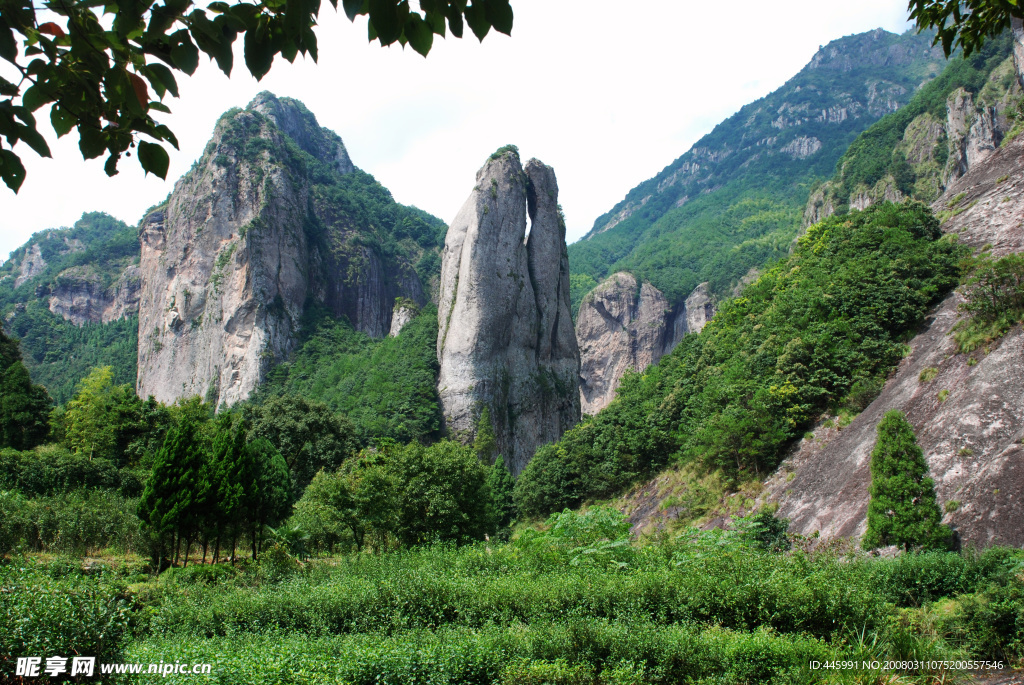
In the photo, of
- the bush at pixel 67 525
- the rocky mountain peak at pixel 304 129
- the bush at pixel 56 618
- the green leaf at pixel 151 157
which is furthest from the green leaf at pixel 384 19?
the rocky mountain peak at pixel 304 129

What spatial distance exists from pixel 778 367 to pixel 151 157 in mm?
28610

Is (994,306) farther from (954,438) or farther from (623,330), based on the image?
(623,330)

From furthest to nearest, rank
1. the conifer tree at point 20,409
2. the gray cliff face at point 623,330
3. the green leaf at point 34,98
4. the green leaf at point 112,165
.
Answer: the gray cliff face at point 623,330
the conifer tree at point 20,409
the green leaf at point 112,165
the green leaf at point 34,98

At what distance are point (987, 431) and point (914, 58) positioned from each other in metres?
191

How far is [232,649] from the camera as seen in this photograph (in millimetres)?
8977

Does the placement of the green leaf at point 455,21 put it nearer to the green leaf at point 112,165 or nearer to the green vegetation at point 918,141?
the green leaf at point 112,165

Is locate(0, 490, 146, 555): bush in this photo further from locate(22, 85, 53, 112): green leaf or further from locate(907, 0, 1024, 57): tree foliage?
locate(907, 0, 1024, 57): tree foliage

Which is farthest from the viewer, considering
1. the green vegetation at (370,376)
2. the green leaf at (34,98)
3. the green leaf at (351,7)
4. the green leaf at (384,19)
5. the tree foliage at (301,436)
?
the green vegetation at (370,376)

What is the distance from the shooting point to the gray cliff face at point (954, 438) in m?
15.4

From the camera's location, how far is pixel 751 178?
136 meters

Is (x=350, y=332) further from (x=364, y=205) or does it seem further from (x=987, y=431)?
(x=987, y=431)

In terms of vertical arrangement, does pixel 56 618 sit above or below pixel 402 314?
below

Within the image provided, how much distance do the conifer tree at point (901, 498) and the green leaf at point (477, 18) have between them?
17.1 m

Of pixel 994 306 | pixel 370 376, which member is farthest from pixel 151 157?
pixel 370 376
